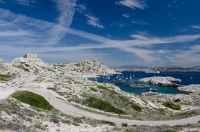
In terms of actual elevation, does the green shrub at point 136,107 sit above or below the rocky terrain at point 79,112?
below

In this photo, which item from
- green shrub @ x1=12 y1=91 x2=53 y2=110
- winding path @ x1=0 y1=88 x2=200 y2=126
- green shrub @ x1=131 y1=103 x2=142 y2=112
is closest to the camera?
winding path @ x1=0 y1=88 x2=200 y2=126

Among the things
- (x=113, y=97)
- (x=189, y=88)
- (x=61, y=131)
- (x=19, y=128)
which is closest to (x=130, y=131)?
(x=61, y=131)

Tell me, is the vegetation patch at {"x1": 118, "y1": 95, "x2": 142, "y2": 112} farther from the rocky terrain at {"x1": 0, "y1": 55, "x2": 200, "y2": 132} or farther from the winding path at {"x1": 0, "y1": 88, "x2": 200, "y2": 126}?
the winding path at {"x1": 0, "y1": 88, "x2": 200, "y2": 126}

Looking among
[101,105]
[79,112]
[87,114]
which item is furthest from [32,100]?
[101,105]

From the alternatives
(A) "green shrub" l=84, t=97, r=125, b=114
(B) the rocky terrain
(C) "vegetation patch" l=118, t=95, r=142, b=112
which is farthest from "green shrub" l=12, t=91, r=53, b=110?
(C) "vegetation patch" l=118, t=95, r=142, b=112

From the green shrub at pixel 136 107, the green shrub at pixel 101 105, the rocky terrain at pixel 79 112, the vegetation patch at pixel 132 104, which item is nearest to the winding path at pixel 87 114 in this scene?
the rocky terrain at pixel 79 112

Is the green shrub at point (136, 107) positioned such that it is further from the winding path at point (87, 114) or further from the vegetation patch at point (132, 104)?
the winding path at point (87, 114)

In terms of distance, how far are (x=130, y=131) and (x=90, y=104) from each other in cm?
2390

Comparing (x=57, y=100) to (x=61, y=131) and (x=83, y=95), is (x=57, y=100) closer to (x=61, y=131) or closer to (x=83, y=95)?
(x=83, y=95)

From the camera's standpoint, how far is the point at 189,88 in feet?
568

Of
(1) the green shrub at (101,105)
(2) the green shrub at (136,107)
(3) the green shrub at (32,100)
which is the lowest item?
(2) the green shrub at (136,107)

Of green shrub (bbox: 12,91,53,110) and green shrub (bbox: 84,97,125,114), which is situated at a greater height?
green shrub (bbox: 12,91,53,110)

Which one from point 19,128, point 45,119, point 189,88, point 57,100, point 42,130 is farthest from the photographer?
point 189,88

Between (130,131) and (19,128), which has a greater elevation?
(19,128)
